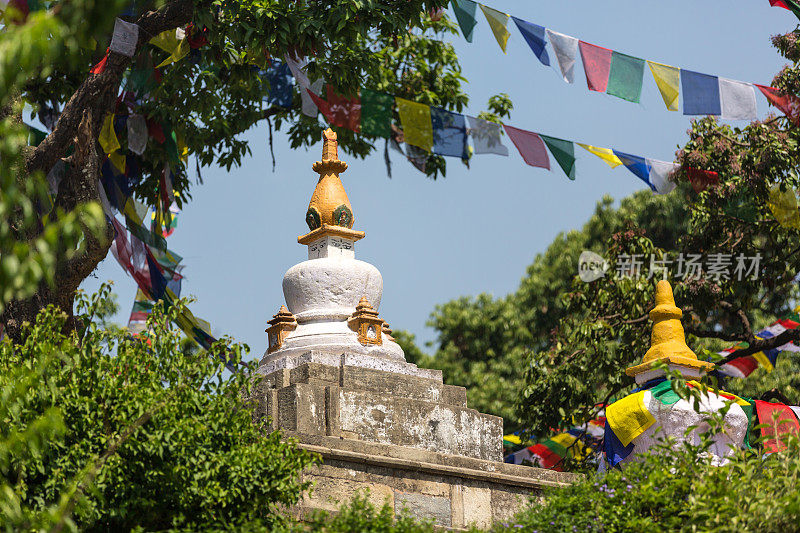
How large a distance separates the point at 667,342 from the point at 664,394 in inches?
34.3

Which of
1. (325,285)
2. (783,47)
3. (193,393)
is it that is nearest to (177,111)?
(325,285)

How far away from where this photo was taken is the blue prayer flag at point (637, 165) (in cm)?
1539

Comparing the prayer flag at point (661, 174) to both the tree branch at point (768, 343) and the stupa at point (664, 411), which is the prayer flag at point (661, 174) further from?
the stupa at point (664, 411)

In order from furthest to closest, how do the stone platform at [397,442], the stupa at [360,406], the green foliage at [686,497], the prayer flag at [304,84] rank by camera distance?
the prayer flag at [304,84]
the stupa at [360,406]
the stone platform at [397,442]
the green foliage at [686,497]

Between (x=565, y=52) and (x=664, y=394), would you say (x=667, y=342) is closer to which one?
(x=664, y=394)

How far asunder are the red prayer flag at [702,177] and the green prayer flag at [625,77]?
2.15 metres

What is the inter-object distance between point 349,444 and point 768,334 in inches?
361

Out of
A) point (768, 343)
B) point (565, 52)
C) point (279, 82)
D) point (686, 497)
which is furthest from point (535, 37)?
point (686, 497)

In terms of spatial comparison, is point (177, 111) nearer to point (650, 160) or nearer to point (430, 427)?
point (430, 427)

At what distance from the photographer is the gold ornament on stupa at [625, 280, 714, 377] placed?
38.3 feet

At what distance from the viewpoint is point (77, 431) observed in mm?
8062

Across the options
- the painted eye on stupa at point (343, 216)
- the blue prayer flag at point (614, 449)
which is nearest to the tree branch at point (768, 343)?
the blue prayer flag at point (614, 449)

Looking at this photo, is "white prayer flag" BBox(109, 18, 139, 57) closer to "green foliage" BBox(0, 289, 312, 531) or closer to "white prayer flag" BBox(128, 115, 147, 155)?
"white prayer flag" BBox(128, 115, 147, 155)

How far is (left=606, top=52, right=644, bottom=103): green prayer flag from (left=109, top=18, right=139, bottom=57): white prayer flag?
6.30 metres
